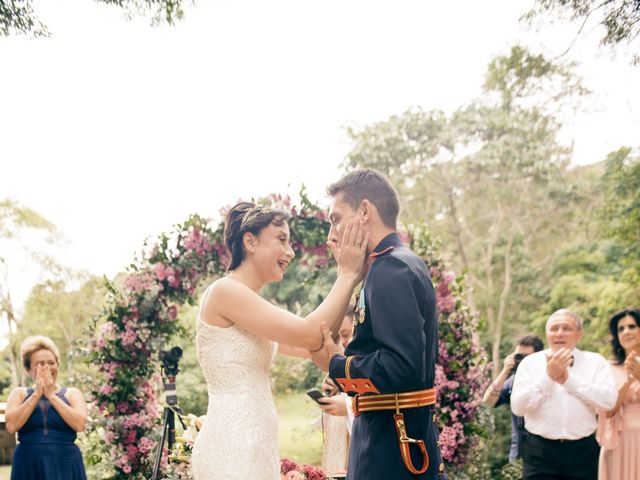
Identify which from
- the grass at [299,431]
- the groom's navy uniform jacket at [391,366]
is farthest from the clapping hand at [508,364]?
the grass at [299,431]

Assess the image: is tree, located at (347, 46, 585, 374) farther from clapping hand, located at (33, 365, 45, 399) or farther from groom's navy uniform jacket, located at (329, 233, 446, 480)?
groom's navy uniform jacket, located at (329, 233, 446, 480)

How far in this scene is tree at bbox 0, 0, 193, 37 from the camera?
9055 mm

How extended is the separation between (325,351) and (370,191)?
0.71 metres

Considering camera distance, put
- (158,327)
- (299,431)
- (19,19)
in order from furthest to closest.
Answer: (299,431), (19,19), (158,327)

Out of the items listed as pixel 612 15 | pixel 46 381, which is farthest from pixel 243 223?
pixel 612 15

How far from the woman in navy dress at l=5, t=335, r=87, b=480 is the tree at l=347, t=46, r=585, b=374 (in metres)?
13.8

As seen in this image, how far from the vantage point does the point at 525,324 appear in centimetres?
1928

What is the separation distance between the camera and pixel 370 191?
286 cm

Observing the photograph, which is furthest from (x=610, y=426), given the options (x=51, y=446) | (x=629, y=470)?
(x=51, y=446)

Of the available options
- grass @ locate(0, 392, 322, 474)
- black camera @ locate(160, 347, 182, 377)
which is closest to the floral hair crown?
black camera @ locate(160, 347, 182, 377)

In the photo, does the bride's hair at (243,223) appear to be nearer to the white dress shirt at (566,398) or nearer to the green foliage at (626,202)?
the white dress shirt at (566,398)

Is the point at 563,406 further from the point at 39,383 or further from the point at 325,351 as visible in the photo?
the point at 39,383

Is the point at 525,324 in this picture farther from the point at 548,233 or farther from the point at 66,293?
the point at 66,293

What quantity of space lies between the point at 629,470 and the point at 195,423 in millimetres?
3580
